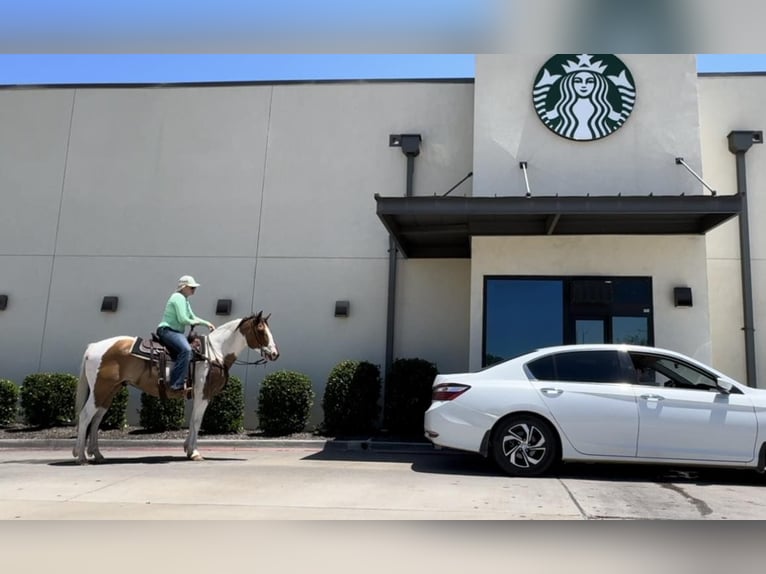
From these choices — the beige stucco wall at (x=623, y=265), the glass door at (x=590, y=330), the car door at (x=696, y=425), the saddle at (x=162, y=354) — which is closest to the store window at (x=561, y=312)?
the glass door at (x=590, y=330)

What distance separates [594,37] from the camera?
47.1 inches

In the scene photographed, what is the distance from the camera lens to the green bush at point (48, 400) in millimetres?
11828

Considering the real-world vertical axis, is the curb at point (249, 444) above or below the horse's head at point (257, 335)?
below

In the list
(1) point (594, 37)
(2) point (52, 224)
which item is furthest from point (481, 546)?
(2) point (52, 224)

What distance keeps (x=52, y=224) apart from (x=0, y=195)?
5.06 ft

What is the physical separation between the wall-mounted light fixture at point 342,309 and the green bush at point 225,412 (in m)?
2.45

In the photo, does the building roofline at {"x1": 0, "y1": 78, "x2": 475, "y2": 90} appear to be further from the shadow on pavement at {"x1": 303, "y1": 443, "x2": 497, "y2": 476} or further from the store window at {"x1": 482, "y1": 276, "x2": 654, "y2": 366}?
the shadow on pavement at {"x1": 303, "y1": 443, "x2": 497, "y2": 476}

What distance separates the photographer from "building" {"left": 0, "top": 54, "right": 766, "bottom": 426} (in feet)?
36.6

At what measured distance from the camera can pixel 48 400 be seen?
1183cm

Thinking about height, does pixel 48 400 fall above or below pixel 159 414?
above

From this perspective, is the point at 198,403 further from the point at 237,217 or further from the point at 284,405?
the point at 237,217

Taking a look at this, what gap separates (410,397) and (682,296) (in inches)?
200

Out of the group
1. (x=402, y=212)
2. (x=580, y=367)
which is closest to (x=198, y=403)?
(x=402, y=212)

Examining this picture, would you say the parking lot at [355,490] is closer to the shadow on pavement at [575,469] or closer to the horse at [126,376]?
the shadow on pavement at [575,469]
